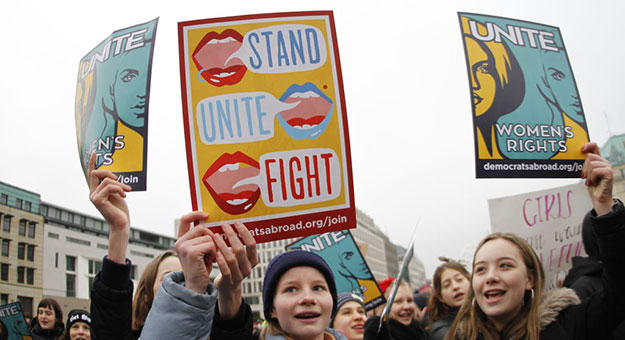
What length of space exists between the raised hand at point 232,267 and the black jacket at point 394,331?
69.3 inches

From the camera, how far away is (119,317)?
2.38 metres

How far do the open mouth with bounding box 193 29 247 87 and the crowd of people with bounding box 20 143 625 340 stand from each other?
0.72m

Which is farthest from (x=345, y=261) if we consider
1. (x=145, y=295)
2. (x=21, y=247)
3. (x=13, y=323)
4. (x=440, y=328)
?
(x=21, y=247)

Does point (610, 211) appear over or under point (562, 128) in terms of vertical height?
under

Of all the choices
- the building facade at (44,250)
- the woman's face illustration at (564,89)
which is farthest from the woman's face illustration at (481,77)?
the building facade at (44,250)

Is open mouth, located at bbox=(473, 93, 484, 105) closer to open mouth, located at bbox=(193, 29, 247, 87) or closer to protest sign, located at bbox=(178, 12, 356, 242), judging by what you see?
protest sign, located at bbox=(178, 12, 356, 242)

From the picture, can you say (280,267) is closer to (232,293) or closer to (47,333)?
(232,293)

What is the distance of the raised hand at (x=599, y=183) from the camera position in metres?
2.44

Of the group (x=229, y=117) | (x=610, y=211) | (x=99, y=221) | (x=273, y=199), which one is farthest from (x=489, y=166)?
(x=99, y=221)

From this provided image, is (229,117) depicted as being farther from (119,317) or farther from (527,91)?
(527,91)

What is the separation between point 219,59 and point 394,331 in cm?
300

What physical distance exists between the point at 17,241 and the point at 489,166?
6050 cm

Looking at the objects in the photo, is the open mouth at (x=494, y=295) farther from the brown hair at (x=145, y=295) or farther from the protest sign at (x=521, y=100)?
the brown hair at (x=145, y=295)

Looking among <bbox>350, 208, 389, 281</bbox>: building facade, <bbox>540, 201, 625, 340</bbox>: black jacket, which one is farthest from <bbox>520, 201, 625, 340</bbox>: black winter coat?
<bbox>350, 208, 389, 281</bbox>: building facade
